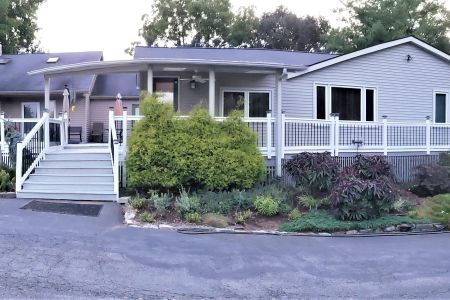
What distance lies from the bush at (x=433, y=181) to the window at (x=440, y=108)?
5.58m

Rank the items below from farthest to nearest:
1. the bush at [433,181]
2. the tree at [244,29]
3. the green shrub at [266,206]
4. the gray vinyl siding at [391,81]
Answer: the tree at [244,29] → the gray vinyl siding at [391,81] → the bush at [433,181] → the green shrub at [266,206]

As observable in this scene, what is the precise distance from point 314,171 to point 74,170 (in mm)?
5687

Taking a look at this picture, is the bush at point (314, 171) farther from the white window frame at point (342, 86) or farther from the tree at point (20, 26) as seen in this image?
the tree at point (20, 26)

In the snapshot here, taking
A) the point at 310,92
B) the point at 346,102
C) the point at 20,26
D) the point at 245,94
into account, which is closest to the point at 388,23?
the point at 346,102

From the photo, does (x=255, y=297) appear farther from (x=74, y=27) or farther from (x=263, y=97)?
(x=74, y=27)

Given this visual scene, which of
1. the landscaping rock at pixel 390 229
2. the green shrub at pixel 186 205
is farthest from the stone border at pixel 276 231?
the green shrub at pixel 186 205

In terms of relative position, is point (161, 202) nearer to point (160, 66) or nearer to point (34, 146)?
point (34, 146)

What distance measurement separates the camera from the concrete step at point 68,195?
9961 millimetres

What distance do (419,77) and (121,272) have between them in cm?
1355

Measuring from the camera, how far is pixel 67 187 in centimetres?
1023

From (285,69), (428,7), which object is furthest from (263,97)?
(428,7)

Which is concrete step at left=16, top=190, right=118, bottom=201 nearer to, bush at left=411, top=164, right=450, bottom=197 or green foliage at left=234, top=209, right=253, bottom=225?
green foliage at left=234, top=209, right=253, bottom=225

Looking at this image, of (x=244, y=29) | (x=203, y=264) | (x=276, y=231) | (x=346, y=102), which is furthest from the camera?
(x=244, y=29)

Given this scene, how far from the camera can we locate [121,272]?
5.50m
